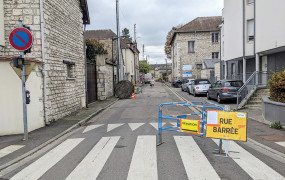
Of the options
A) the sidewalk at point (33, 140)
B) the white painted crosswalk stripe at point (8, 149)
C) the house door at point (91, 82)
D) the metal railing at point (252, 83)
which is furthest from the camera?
the house door at point (91, 82)

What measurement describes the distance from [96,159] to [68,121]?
518cm

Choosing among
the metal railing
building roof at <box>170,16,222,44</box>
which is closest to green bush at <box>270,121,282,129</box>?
the metal railing

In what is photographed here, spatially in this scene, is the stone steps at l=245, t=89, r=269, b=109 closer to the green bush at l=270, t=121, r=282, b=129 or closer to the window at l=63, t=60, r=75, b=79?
the green bush at l=270, t=121, r=282, b=129

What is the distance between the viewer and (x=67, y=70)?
40.9 feet

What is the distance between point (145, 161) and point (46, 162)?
7.14 ft

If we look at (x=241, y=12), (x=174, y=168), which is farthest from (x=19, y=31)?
(x=241, y=12)

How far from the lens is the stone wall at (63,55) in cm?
980

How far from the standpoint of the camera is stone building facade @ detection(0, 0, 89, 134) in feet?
29.4

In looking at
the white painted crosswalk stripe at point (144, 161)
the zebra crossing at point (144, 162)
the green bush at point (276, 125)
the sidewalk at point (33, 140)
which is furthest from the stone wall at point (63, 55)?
the green bush at point (276, 125)

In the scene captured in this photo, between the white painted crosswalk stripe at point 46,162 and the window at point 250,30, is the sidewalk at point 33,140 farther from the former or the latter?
the window at point 250,30

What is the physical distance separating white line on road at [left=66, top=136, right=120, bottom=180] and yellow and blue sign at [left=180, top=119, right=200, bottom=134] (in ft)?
6.19

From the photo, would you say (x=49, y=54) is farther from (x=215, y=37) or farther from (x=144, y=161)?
(x=215, y=37)

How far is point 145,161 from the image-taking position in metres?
4.96

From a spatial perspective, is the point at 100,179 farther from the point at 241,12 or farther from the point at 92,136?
the point at 241,12
